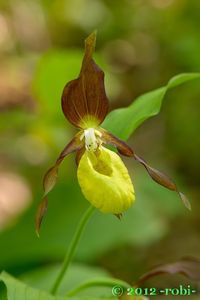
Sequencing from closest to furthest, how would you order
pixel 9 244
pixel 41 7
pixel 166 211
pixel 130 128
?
pixel 130 128 < pixel 9 244 < pixel 166 211 < pixel 41 7

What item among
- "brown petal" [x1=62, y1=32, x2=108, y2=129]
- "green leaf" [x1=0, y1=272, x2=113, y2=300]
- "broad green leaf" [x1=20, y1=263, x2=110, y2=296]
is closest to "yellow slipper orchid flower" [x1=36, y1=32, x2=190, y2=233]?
"brown petal" [x1=62, y1=32, x2=108, y2=129]

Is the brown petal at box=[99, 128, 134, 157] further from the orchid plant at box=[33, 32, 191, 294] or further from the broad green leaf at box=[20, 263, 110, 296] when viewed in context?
the broad green leaf at box=[20, 263, 110, 296]

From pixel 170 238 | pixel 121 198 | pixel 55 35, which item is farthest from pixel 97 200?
pixel 55 35

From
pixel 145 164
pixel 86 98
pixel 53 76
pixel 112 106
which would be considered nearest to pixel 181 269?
pixel 145 164

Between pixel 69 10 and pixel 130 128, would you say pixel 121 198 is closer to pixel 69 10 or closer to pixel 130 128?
pixel 130 128

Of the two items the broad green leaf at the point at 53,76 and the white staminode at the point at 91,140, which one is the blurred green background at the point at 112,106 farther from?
the white staminode at the point at 91,140
